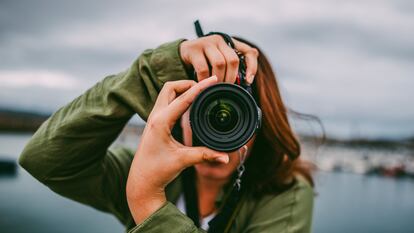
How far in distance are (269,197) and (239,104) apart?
48 centimetres

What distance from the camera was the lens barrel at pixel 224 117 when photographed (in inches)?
46.8

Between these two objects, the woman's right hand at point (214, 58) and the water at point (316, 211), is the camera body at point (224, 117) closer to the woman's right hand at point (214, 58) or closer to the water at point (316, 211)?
the woman's right hand at point (214, 58)

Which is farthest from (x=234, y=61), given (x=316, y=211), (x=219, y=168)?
(x=316, y=211)

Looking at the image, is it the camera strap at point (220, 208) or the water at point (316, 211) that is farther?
the water at point (316, 211)


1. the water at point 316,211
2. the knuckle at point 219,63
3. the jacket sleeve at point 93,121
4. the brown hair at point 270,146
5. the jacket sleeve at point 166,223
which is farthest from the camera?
the water at point 316,211

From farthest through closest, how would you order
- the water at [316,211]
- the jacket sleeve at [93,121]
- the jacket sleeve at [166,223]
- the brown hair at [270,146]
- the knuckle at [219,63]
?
the water at [316,211] < the brown hair at [270,146] < the jacket sleeve at [93,121] < the knuckle at [219,63] < the jacket sleeve at [166,223]

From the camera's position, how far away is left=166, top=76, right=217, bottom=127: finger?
1.15 meters

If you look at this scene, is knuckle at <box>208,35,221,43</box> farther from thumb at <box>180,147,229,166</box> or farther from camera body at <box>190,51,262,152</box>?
thumb at <box>180,147,229,166</box>

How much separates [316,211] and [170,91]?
3494cm

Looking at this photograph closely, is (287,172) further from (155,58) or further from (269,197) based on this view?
(155,58)

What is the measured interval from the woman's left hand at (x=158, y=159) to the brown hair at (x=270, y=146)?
0.43 meters

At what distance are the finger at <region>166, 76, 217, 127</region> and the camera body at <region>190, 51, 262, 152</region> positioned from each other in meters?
0.01

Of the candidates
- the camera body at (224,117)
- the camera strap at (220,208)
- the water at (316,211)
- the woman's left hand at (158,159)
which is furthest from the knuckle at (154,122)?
the water at (316,211)

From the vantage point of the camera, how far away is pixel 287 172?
165 cm
